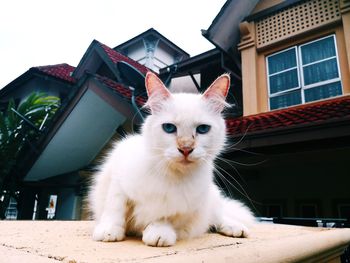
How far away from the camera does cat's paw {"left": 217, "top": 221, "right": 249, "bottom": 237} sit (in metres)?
1.24

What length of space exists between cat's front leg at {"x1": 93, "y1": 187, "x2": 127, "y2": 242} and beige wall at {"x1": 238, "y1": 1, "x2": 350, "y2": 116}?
4.50 m

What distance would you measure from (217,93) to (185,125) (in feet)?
0.92

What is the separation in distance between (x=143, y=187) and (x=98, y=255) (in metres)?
0.40

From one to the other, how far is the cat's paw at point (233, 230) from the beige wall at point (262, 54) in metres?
4.19

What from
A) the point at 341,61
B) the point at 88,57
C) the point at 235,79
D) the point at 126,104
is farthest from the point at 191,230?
the point at 88,57

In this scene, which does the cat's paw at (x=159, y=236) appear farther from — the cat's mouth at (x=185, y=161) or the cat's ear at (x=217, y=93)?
the cat's ear at (x=217, y=93)

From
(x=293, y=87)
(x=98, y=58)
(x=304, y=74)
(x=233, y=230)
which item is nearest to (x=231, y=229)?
(x=233, y=230)

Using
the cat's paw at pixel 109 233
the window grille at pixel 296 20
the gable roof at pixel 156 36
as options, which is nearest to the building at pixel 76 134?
the cat's paw at pixel 109 233

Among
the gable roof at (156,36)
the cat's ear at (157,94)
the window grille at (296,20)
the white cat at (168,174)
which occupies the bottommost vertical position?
the white cat at (168,174)

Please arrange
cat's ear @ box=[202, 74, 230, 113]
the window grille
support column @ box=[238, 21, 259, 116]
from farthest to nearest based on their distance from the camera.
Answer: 1. support column @ box=[238, 21, 259, 116]
2. the window grille
3. cat's ear @ box=[202, 74, 230, 113]

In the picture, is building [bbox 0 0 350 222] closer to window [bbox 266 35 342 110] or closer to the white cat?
window [bbox 266 35 342 110]

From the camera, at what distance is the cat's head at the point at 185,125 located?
42.1 inches

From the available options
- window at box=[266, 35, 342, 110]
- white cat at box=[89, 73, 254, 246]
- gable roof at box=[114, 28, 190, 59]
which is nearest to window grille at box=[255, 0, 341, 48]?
window at box=[266, 35, 342, 110]

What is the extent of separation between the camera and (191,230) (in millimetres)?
1166
